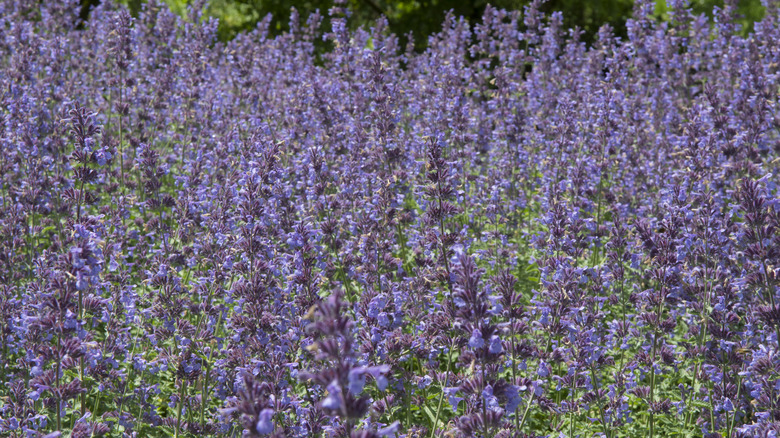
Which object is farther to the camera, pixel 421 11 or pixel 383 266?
pixel 421 11

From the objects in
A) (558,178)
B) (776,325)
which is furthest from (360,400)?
(558,178)

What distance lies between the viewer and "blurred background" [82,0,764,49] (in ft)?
50.2

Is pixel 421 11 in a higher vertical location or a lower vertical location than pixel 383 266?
higher

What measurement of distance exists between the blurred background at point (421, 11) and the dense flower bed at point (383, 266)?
21.3 feet

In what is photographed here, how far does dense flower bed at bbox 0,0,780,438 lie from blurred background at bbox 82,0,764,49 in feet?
21.3

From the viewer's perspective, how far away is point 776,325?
12.8 ft

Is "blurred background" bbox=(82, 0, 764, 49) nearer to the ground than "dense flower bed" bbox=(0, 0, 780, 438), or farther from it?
farther from it

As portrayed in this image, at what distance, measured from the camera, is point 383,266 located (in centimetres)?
488

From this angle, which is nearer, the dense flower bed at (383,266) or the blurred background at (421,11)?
the dense flower bed at (383,266)

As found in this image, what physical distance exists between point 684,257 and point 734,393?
0.85 m

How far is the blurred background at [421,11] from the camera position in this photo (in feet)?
50.2

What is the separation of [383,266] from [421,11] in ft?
39.4

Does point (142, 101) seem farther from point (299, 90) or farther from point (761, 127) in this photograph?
point (761, 127)

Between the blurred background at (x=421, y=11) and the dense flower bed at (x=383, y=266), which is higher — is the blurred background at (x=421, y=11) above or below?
above
